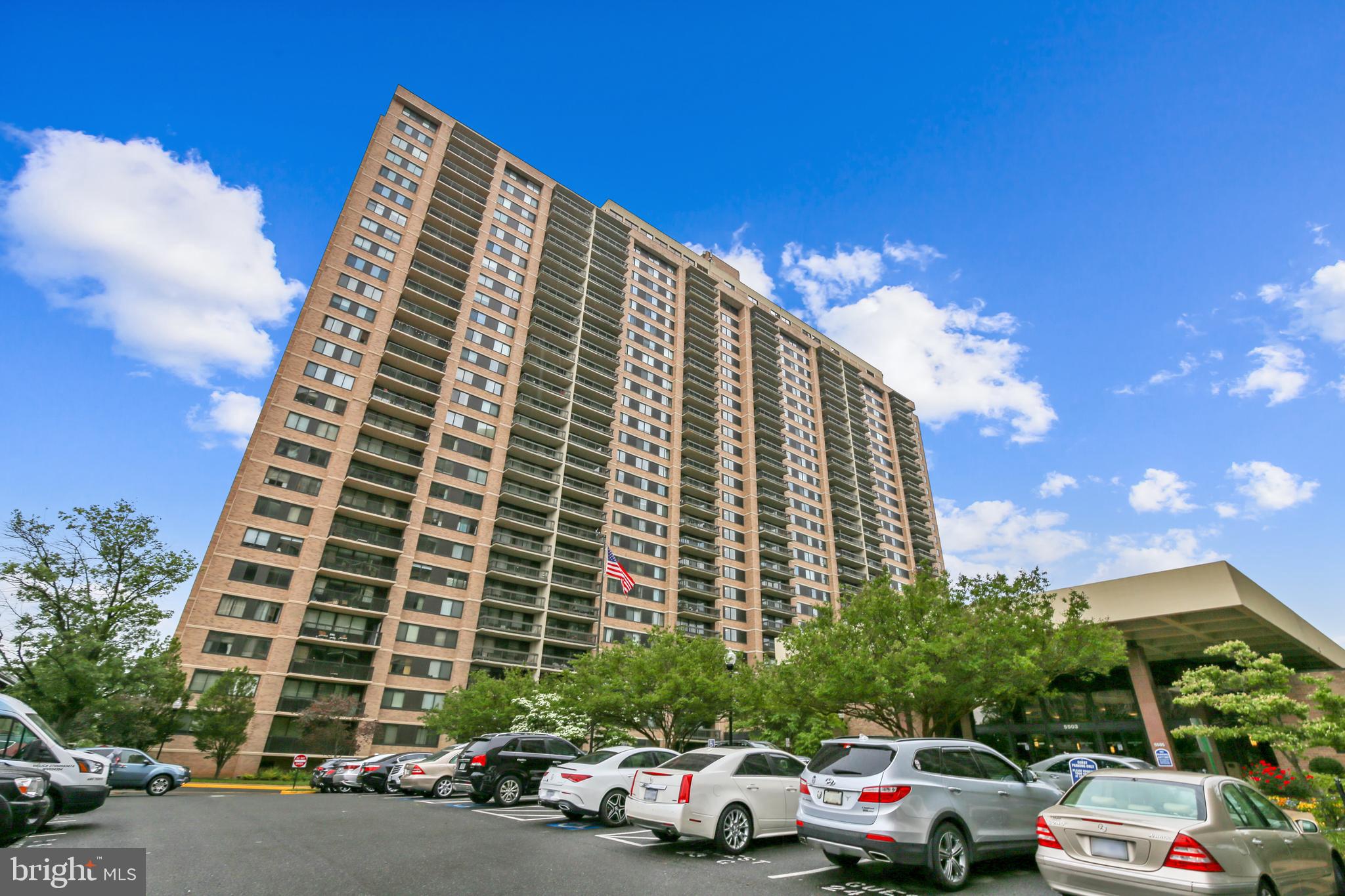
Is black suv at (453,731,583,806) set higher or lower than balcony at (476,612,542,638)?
lower

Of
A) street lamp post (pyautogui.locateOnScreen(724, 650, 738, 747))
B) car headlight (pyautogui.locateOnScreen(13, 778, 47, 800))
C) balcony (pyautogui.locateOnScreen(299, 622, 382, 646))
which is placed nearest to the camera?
car headlight (pyautogui.locateOnScreen(13, 778, 47, 800))

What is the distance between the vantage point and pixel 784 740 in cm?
3011

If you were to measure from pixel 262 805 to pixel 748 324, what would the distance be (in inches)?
2952

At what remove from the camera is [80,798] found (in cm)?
1115

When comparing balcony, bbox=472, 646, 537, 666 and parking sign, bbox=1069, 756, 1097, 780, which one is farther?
balcony, bbox=472, 646, 537, 666

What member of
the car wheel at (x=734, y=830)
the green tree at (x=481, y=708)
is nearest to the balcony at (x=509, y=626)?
the green tree at (x=481, y=708)

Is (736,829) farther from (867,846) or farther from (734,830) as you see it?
(867,846)

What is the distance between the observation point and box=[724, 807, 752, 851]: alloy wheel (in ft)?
32.2

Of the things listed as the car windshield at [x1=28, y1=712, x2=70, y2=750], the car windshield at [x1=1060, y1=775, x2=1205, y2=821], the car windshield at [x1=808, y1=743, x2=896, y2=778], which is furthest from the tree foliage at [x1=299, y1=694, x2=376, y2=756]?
the car windshield at [x1=1060, y1=775, x2=1205, y2=821]

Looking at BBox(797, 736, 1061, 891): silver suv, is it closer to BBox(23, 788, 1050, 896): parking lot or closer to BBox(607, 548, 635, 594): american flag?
BBox(23, 788, 1050, 896): parking lot

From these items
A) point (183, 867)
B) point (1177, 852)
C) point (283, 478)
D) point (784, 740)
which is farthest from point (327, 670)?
point (1177, 852)

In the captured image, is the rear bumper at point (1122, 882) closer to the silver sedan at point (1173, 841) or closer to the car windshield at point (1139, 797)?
the silver sedan at point (1173, 841)

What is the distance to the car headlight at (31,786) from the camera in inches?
340

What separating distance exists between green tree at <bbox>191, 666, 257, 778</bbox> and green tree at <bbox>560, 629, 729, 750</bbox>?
18416mm
